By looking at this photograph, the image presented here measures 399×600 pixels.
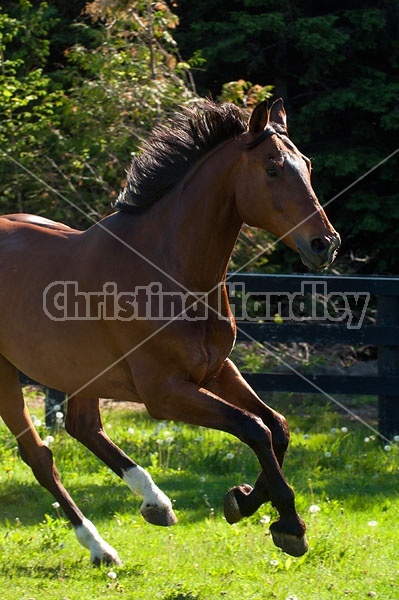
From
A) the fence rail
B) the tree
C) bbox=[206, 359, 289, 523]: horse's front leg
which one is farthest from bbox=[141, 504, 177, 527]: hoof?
the tree

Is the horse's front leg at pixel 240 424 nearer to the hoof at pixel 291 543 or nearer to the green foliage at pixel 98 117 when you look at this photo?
the hoof at pixel 291 543

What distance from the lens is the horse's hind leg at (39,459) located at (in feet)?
17.1

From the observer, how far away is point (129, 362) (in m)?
4.93

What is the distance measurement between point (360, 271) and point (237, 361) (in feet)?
10.6

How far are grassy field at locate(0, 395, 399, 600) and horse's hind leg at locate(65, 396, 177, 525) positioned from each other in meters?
0.22

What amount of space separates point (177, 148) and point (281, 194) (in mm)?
815

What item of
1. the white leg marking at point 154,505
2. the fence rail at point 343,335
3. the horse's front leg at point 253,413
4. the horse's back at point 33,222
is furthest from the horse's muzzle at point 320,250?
the fence rail at point 343,335

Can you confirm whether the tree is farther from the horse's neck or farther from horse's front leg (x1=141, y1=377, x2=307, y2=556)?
horse's front leg (x1=141, y1=377, x2=307, y2=556)

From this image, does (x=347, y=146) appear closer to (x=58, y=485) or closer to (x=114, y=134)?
(x=114, y=134)

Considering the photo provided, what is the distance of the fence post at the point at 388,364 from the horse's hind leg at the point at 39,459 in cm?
327

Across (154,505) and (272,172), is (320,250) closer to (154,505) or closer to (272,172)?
(272,172)

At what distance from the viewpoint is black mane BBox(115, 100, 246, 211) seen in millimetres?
4898

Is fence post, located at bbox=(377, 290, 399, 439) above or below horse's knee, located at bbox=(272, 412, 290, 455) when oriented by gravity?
below

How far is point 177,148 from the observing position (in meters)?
5.02
